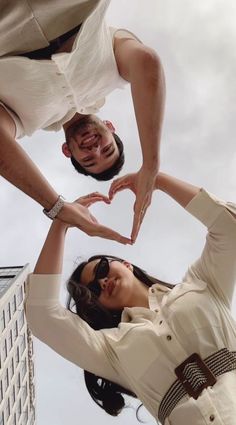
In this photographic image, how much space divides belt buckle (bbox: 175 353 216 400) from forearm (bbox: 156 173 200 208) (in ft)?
3.50

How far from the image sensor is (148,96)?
2549mm

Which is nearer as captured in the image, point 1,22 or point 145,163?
→ point 1,22

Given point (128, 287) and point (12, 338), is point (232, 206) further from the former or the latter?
point (12, 338)

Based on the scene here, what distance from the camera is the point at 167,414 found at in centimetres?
316

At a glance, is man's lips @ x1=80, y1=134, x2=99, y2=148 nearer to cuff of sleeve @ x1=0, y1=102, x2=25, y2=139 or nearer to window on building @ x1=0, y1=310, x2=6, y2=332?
cuff of sleeve @ x1=0, y1=102, x2=25, y2=139

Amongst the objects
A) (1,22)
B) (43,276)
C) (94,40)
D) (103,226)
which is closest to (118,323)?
(43,276)

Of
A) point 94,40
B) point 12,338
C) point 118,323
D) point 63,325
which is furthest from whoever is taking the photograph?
point 12,338

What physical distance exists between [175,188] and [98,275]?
0.88m

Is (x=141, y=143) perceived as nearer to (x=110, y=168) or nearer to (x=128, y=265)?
(x=110, y=168)

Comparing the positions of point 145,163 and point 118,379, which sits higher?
point 145,163

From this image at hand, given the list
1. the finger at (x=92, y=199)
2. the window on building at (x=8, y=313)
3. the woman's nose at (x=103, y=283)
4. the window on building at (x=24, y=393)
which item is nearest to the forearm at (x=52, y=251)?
the finger at (x=92, y=199)

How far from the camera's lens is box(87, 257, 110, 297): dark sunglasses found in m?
3.79

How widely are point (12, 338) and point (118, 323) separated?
97.4ft

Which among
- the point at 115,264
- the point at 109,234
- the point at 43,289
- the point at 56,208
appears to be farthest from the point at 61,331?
the point at 56,208
